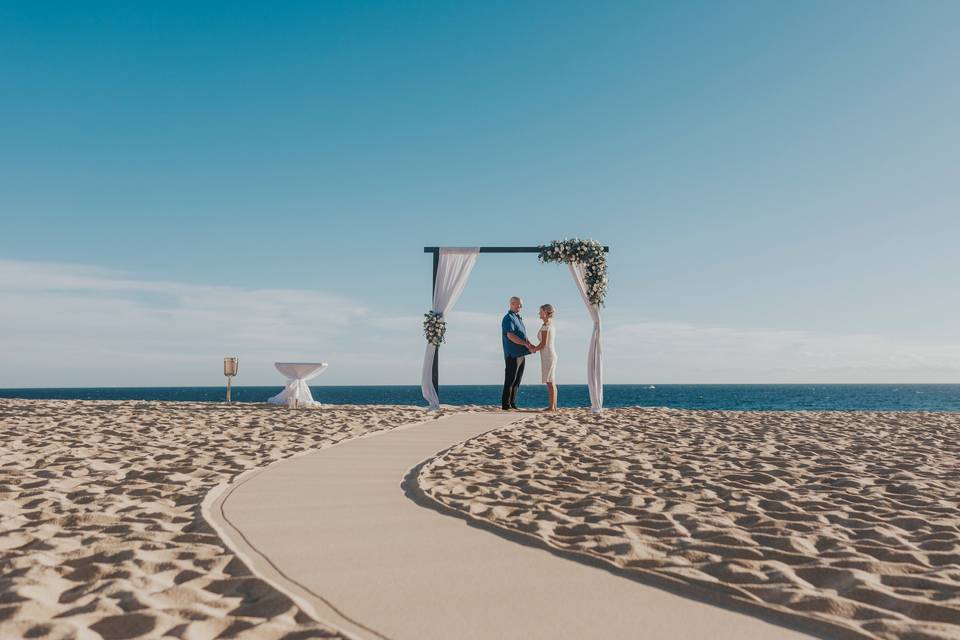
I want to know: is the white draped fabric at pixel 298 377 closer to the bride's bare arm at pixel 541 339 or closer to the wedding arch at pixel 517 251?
the wedding arch at pixel 517 251

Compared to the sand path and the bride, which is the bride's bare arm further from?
the sand path

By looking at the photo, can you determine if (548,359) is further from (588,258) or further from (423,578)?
(423,578)

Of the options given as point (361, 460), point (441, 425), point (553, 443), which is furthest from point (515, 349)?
point (361, 460)

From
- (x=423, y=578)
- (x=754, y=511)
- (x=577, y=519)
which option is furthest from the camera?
(x=754, y=511)

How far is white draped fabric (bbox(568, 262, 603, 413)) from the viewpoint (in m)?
11.6

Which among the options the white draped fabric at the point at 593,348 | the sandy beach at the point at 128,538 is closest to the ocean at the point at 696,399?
the white draped fabric at the point at 593,348

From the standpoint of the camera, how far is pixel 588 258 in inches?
468

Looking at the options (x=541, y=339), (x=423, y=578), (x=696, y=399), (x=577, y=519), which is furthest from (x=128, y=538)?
(x=696, y=399)

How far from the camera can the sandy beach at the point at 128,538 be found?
237 cm

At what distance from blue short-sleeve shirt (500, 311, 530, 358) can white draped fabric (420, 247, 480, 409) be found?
43.8 inches

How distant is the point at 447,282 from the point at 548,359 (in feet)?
7.57

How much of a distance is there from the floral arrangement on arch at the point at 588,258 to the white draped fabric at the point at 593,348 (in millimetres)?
72

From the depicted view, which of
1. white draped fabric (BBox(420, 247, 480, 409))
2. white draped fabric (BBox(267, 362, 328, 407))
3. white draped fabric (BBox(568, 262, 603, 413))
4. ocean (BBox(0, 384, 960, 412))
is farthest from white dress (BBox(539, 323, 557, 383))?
ocean (BBox(0, 384, 960, 412))

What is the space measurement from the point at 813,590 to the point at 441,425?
22.9ft
